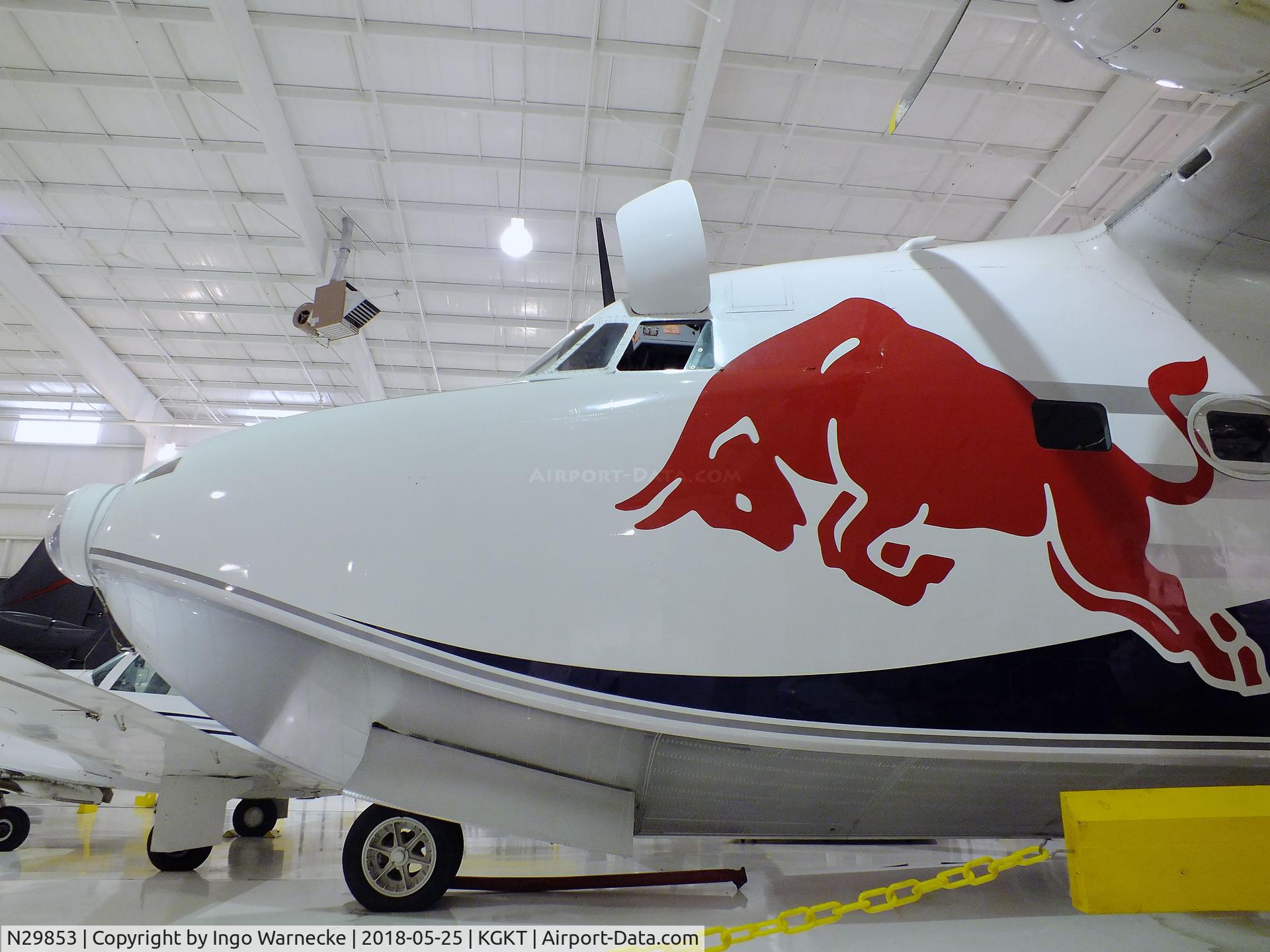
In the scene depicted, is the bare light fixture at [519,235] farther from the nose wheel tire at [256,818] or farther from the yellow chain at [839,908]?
the yellow chain at [839,908]

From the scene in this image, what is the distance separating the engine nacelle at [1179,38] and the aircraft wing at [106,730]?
17.7ft

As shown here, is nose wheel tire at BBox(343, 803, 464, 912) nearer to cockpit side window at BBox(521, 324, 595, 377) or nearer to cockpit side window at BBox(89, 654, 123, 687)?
cockpit side window at BBox(521, 324, 595, 377)

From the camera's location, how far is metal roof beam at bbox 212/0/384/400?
11180mm

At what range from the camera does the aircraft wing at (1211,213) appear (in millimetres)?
3262

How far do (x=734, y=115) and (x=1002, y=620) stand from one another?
1244 cm

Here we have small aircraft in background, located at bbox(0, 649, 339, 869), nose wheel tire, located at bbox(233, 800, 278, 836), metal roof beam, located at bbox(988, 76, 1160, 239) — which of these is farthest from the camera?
metal roof beam, located at bbox(988, 76, 1160, 239)

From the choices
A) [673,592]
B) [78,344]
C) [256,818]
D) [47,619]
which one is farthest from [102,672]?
[78,344]

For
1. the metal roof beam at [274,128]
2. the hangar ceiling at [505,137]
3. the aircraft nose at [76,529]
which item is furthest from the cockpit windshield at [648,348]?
the hangar ceiling at [505,137]

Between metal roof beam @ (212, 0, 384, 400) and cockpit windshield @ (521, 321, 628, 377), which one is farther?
metal roof beam @ (212, 0, 384, 400)

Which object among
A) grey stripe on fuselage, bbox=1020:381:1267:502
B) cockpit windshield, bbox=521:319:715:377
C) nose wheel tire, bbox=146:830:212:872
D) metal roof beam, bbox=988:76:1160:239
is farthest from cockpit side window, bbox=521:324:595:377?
metal roof beam, bbox=988:76:1160:239

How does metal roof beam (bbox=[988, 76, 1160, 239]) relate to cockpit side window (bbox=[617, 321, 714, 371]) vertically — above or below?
above

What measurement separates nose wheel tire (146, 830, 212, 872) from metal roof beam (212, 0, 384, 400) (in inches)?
269

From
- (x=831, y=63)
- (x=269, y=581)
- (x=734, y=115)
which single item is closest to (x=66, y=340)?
(x=734, y=115)

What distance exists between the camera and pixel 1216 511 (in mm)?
3445
